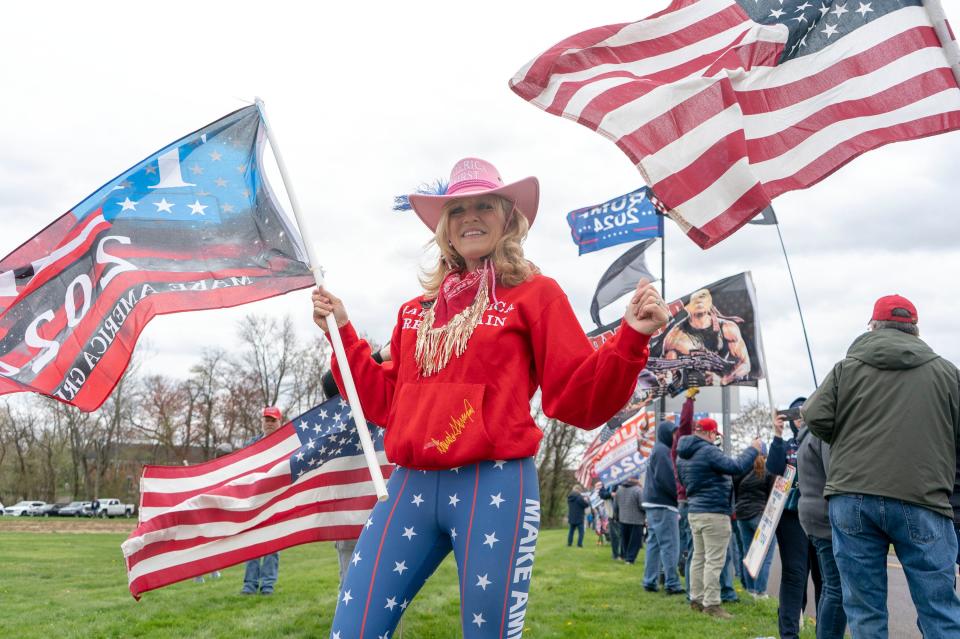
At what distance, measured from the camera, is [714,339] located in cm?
927

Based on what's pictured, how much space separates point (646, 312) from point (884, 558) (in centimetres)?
253

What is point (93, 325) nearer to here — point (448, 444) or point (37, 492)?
point (448, 444)

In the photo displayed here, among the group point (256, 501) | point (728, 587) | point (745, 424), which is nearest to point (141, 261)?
point (256, 501)

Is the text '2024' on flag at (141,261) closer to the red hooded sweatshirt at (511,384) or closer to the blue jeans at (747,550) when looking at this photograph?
the red hooded sweatshirt at (511,384)

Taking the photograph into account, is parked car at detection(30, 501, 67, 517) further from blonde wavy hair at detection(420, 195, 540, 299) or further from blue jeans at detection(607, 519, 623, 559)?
blonde wavy hair at detection(420, 195, 540, 299)

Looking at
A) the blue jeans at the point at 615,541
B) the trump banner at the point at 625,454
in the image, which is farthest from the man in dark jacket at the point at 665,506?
the blue jeans at the point at 615,541

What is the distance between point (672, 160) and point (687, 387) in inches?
260

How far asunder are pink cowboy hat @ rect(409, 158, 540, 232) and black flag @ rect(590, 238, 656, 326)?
1467cm

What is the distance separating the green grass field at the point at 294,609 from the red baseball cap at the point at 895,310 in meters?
3.61

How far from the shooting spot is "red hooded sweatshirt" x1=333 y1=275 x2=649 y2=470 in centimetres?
262

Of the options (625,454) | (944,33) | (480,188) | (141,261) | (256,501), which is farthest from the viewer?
(625,454)

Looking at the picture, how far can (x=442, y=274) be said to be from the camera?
10.7 ft

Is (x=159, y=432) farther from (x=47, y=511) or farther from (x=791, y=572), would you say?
(x=791, y=572)

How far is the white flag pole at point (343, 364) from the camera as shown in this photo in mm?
2648
